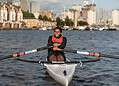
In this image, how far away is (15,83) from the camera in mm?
21547

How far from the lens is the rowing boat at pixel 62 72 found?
19.7 meters

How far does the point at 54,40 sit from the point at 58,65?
2.20 meters

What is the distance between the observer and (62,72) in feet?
65.7

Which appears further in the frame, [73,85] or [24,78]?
[24,78]

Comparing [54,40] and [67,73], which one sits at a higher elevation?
[54,40]

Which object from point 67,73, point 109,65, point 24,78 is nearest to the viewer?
point 67,73

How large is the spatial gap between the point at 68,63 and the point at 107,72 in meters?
6.34

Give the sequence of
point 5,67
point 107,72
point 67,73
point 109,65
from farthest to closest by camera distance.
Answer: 1. point 109,65
2. point 5,67
3. point 107,72
4. point 67,73

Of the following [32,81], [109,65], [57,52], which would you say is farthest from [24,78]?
[109,65]

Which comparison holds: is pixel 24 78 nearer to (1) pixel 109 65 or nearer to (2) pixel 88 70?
(2) pixel 88 70

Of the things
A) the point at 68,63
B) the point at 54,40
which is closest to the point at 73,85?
the point at 68,63

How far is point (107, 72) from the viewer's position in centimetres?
2636

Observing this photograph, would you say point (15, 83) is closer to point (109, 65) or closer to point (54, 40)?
point (54, 40)

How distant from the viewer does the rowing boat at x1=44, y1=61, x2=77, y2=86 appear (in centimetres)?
1973
